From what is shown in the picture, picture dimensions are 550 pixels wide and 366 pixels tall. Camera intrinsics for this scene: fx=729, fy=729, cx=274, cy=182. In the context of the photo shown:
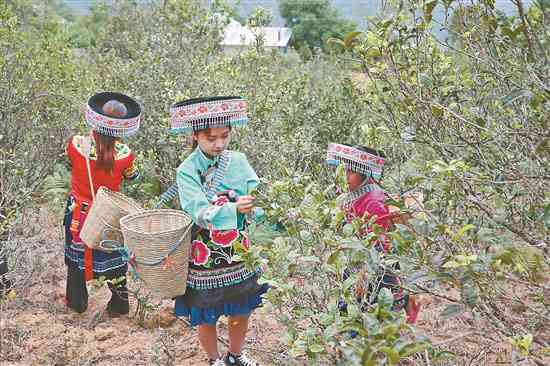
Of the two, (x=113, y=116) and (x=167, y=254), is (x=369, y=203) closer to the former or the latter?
(x=167, y=254)

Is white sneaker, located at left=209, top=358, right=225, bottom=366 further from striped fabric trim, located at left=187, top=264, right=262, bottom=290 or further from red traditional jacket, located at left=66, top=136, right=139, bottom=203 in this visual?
red traditional jacket, located at left=66, top=136, right=139, bottom=203

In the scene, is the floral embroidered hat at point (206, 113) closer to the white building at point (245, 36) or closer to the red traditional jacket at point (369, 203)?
the red traditional jacket at point (369, 203)

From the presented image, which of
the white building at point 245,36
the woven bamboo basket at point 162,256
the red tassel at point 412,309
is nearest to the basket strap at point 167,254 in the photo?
the woven bamboo basket at point 162,256

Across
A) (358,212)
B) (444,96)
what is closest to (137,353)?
(358,212)

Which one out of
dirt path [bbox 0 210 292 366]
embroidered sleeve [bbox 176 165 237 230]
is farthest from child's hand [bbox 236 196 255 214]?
dirt path [bbox 0 210 292 366]

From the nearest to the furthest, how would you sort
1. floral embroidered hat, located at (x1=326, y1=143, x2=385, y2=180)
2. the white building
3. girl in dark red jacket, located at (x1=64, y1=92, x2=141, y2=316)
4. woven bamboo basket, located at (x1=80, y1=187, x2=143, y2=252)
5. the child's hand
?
1. the child's hand
2. floral embroidered hat, located at (x1=326, y1=143, x2=385, y2=180)
3. woven bamboo basket, located at (x1=80, y1=187, x2=143, y2=252)
4. girl in dark red jacket, located at (x1=64, y1=92, x2=141, y2=316)
5. the white building

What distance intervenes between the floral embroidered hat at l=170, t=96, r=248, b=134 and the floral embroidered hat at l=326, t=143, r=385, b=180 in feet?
1.70

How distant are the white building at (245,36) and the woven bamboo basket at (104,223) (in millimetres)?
2795

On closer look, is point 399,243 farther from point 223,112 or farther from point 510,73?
point 223,112

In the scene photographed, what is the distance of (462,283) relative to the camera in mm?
1842

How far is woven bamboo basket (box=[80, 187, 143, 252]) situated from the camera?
3.55 meters

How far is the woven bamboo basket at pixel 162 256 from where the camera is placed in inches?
122

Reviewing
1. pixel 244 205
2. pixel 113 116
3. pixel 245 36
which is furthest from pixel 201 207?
pixel 245 36

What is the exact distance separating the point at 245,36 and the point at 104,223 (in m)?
4.08
